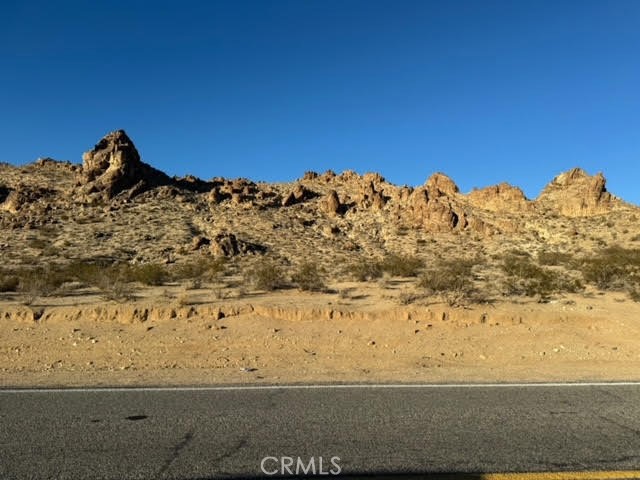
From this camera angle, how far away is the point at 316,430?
5988mm

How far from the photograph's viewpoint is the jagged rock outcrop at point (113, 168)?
157ft

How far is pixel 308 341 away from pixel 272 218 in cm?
3204

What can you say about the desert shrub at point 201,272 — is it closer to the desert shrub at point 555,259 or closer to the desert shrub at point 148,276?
the desert shrub at point 148,276

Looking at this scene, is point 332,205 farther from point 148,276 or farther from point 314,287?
point 314,287

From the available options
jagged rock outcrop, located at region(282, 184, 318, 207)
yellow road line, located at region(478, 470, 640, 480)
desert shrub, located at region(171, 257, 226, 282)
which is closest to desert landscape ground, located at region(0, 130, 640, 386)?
desert shrub, located at region(171, 257, 226, 282)

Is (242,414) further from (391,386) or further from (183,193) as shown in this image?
(183,193)

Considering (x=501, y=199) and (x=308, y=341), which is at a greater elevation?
(x=501, y=199)

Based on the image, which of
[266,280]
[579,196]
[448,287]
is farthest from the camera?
[579,196]

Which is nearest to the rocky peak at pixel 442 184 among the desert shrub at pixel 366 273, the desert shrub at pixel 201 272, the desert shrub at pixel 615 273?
the desert shrub at pixel 615 273

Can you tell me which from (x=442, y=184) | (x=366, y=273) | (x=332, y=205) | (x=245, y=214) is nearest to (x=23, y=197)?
(x=245, y=214)

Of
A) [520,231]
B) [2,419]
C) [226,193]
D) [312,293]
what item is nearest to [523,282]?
[312,293]

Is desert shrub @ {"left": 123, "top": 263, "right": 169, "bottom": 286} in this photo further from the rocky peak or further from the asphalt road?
the rocky peak

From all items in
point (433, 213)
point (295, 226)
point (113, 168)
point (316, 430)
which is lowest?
point (316, 430)

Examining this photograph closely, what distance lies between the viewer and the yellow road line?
465 cm
